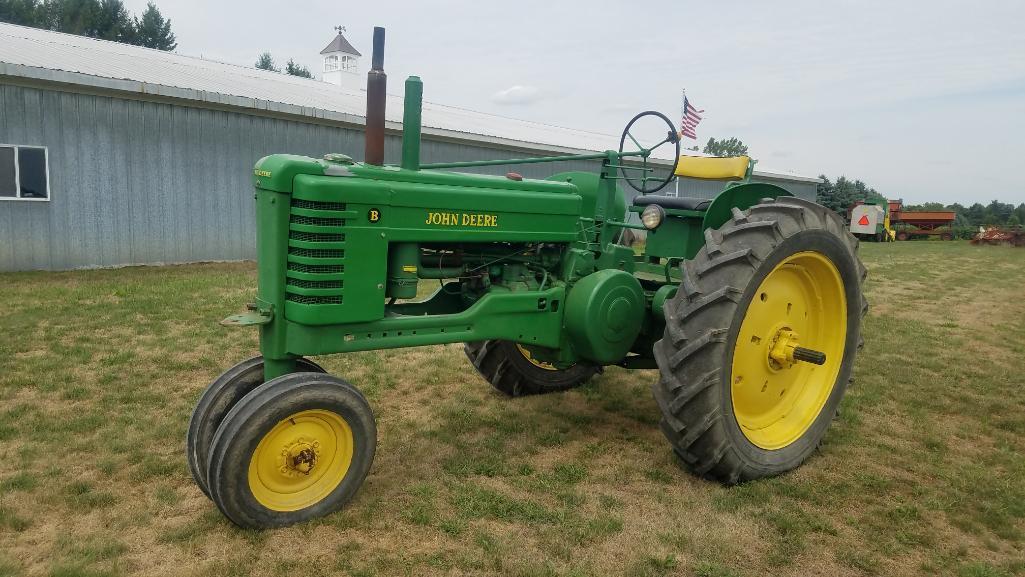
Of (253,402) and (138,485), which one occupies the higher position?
(253,402)

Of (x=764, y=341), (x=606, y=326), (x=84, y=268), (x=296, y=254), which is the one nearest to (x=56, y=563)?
(x=296, y=254)

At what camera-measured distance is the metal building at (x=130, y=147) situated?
32.0ft

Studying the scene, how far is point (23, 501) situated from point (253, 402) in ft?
4.16

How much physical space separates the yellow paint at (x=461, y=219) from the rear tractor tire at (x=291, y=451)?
890 millimetres

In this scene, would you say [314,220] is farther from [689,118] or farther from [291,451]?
[689,118]

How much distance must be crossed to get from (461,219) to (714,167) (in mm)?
2562

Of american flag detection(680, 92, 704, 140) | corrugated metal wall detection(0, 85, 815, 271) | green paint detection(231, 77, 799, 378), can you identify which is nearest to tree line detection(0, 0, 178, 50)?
corrugated metal wall detection(0, 85, 815, 271)

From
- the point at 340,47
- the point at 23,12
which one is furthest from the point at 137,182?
the point at 23,12

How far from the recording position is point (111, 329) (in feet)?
21.2

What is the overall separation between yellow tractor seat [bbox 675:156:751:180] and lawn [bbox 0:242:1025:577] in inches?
66.0

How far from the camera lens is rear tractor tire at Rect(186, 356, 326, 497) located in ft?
10.2

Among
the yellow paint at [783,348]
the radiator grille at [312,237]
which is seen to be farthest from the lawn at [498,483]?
the radiator grille at [312,237]

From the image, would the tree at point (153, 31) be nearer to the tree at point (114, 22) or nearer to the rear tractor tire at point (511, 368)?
the tree at point (114, 22)

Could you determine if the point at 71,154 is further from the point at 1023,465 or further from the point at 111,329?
the point at 1023,465
